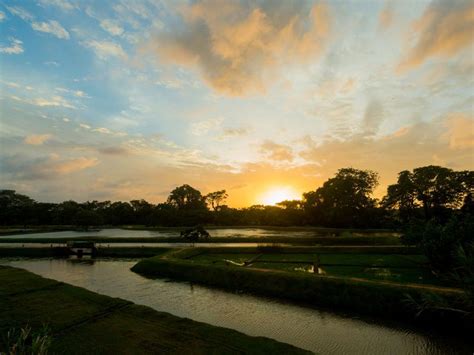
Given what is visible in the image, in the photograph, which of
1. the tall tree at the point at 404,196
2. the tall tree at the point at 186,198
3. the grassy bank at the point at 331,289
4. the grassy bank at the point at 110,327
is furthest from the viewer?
the tall tree at the point at 186,198

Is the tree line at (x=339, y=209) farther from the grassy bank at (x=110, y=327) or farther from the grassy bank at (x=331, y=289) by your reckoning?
the grassy bank at (x=110, y=327)

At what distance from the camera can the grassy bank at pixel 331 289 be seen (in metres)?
18.4

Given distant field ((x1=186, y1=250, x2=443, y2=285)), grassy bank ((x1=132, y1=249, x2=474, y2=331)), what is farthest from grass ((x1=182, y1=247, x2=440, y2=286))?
Result: grassy bank ((x1=132, y1=249, x2=474, y2=331))

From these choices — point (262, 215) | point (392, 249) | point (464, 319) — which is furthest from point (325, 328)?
point (262, 215)

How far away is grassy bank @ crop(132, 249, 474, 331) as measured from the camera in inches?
723

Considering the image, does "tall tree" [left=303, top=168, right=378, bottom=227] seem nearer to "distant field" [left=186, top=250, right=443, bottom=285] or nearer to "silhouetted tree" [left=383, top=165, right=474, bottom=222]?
"silhouetted tree" [left=383, top=165, right=474, bottom=222]

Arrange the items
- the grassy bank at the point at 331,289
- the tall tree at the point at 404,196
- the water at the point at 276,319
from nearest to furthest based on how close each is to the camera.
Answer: the water at the point at 276,319
the grassy bank at the point at 331,289
the tall tree at the point at 404,196

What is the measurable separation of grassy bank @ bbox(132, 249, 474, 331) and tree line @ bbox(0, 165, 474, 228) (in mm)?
52218

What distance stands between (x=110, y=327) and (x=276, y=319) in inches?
390

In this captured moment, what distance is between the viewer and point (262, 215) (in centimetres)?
11175

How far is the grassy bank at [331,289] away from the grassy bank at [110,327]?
31.0 feet

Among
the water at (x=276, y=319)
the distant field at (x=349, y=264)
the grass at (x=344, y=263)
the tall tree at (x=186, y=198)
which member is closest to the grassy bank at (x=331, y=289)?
the water at (x=276, y=319)

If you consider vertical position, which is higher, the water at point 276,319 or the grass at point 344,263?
the grass at point 344,263

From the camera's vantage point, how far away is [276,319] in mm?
18859
